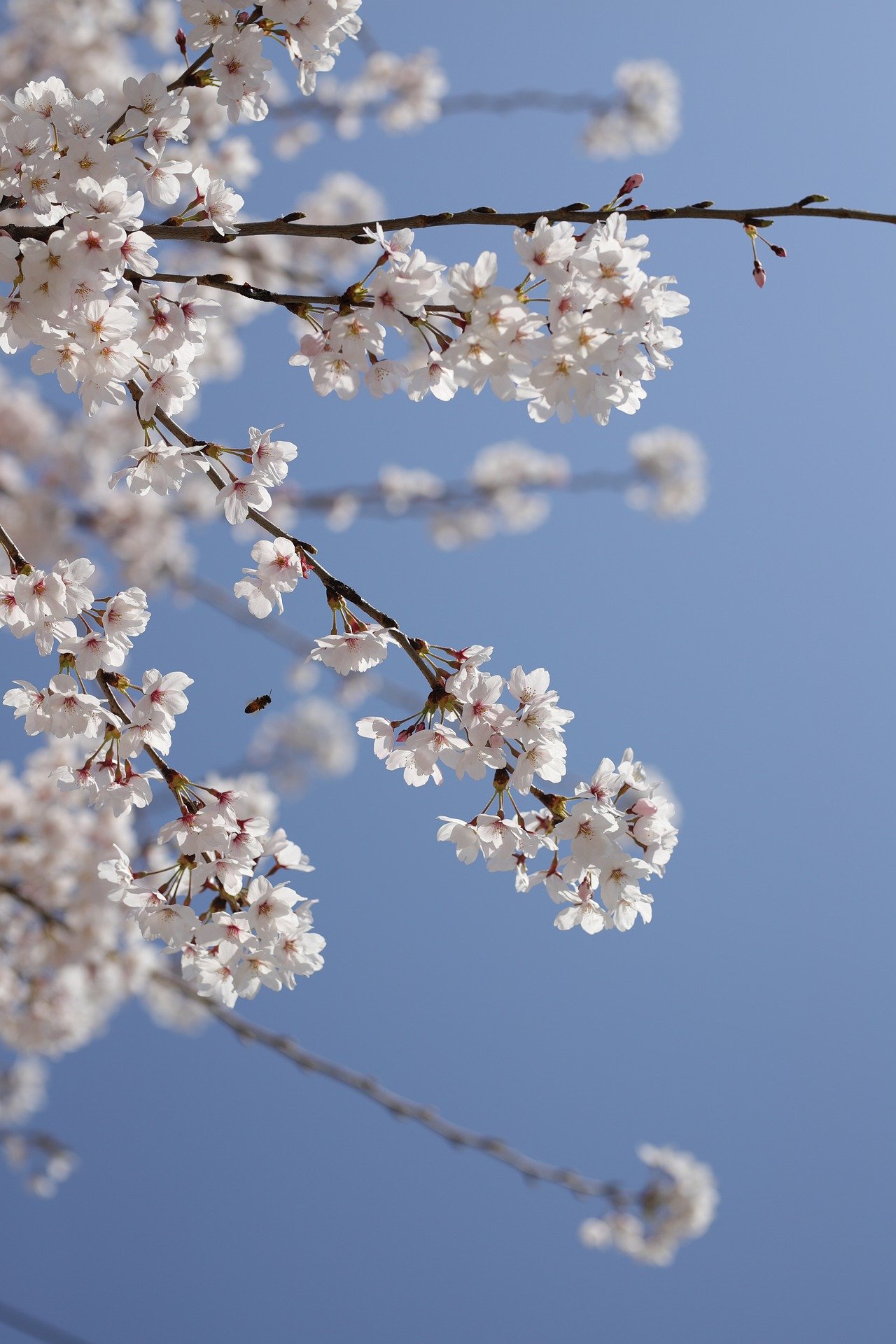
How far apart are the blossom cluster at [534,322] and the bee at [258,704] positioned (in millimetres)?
769

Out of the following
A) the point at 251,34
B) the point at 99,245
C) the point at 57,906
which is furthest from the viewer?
the point at 57,906

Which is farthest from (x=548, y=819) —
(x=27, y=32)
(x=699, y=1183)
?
(x=27, y=32)

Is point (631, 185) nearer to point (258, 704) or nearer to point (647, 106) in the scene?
point (258, 704)

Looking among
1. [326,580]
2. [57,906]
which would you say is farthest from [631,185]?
[57,906]

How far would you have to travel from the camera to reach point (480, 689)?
210 centimetres

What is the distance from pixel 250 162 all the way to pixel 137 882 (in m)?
6.56

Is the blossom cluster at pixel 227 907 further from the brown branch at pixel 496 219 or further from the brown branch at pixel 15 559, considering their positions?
the brown branch at pixel 496 219

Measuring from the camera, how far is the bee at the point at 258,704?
2102 mm

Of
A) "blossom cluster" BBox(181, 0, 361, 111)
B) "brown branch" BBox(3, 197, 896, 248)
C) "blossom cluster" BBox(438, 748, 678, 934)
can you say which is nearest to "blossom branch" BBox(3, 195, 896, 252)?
"brown branch" BBox(3, 197, 896, 248)

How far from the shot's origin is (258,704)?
2.13 m

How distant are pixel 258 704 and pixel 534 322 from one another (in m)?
1.02

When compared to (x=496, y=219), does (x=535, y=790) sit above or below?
below

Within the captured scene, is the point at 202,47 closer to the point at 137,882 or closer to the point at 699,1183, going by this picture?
the point at 137,882

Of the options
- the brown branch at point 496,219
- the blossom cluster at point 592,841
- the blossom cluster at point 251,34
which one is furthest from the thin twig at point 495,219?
the blossom cluster at point 592,841
